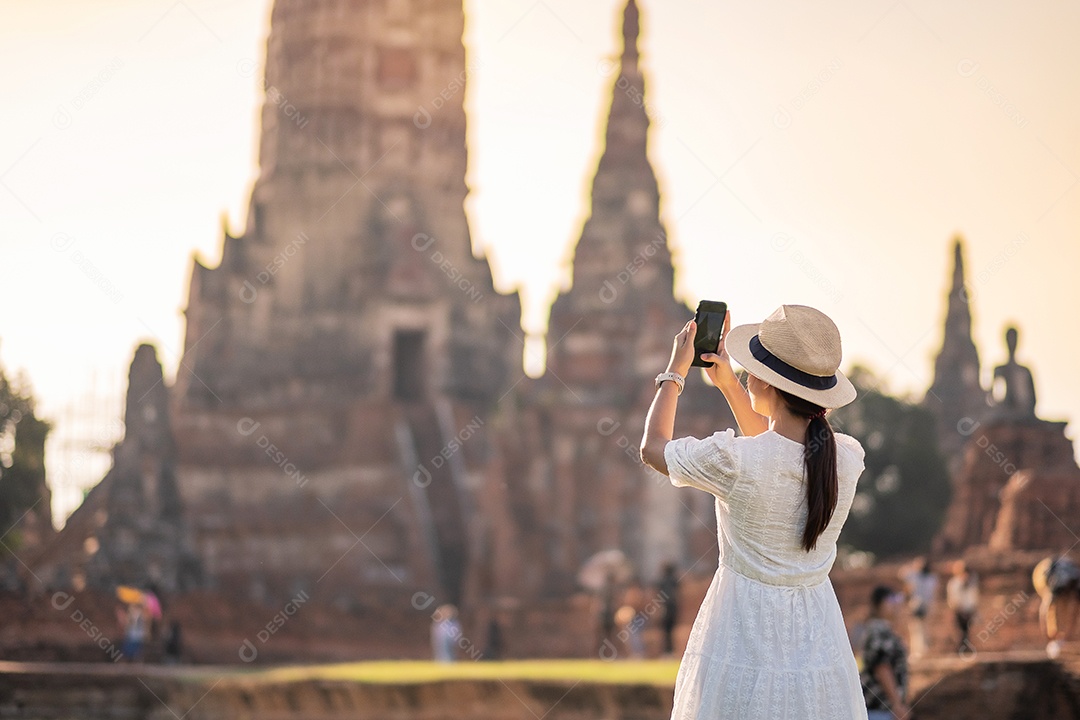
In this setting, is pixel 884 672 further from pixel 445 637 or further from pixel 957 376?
pixel 957 376

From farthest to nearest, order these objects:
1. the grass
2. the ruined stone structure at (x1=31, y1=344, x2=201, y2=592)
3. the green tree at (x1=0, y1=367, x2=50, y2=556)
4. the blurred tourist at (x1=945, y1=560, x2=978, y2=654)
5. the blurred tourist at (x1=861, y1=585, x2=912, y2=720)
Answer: the green tree at (x1=0, y1=367, x2=50, y2=556), the ruined stone structure at (x1=31, y1=344, x2=201, y2=592), the blurred tourist at (x1=945, y1=560, x2=978, y2=654), the grass, the blurred tourist at (x1=861, y1=585, x2=912, y2=720)

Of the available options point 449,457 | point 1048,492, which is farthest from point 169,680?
point 449,457

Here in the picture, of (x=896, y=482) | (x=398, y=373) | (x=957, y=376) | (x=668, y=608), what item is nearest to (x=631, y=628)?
(x=668, y=608)

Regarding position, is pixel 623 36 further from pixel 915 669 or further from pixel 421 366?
pixel 915 669

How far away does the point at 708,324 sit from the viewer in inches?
199

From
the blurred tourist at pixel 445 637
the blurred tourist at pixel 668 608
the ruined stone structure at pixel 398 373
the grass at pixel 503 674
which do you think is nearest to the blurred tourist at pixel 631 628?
the blurred tourist at pixel 668 608

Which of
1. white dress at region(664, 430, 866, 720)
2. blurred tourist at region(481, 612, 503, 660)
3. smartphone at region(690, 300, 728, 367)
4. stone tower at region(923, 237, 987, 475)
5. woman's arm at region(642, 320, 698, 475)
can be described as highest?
stone tower at region(923, 237, 987, 475)

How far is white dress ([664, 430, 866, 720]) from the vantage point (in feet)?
15.7

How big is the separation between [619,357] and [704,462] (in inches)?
1302

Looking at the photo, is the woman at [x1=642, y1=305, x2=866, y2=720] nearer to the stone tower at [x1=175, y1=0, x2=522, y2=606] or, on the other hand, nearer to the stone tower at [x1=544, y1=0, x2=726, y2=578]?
the stone tower at [x1=544, y1=0, x2=726, y2=578]

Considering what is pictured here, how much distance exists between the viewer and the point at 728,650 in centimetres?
483

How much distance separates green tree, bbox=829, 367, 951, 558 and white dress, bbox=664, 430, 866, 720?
42007 mm

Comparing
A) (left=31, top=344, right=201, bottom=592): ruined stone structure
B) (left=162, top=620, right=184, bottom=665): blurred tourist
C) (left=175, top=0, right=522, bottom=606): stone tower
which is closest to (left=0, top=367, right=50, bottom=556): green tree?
(left=31, top=344, right=201, bottom=592): ruined stone structure

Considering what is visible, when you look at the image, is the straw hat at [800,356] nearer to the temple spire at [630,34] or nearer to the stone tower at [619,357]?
the stone tower at [619,357]
